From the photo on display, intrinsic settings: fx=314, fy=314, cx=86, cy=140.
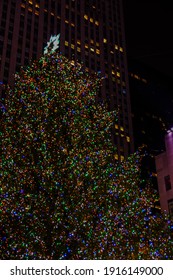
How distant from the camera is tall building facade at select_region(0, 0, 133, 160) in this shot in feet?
155

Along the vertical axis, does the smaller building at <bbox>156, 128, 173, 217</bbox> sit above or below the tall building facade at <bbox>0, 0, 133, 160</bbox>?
below

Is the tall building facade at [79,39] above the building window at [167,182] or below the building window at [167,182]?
above

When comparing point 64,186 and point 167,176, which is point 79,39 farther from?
point 64,186

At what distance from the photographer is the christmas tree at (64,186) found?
11.5 metres

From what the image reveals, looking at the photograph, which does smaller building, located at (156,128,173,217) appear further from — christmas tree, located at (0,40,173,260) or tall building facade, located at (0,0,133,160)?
tall building facade, located at (0,0,133,160)

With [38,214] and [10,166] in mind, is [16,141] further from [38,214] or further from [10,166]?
[38,214]

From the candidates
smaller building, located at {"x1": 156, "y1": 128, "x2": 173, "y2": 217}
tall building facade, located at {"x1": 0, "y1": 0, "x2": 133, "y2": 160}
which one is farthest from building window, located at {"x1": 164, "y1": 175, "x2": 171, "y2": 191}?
tall building facade, located at {"x1": 0, "y1": 0, "x2": 133, "y2": 160}

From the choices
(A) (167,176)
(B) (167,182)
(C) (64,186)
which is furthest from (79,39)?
(C) (64,186)

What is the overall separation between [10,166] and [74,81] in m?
6.13

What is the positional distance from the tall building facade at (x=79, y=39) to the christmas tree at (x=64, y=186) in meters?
30.2

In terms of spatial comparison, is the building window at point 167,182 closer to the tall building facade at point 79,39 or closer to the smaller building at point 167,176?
the smaller building at point 167,176

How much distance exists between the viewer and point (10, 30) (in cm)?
4788

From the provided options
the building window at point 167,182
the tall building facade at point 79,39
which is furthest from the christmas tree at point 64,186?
the tall building facade at point 79,39

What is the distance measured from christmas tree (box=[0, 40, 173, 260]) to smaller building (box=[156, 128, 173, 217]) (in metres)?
8.13
